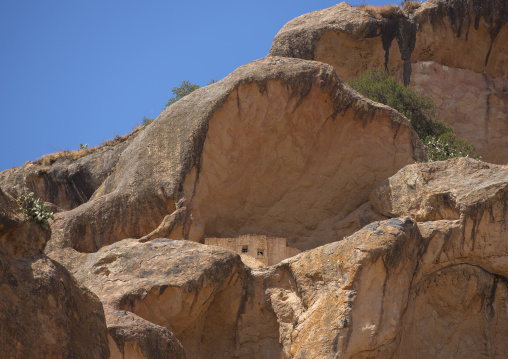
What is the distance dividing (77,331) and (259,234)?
35.8 ft

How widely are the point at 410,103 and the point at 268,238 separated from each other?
10.9 meters

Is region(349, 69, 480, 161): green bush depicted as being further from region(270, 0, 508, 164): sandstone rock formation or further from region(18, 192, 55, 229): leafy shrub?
region(18, 192, 55, 229): leafy shrub

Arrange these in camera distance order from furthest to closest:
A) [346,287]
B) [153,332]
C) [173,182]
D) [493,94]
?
1. [493,94]
2. [173,182]
3. [346,287]
4. [153,332]

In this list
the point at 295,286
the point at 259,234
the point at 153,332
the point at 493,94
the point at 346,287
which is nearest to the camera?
the point at 153,332

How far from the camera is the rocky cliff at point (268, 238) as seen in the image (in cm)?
1345

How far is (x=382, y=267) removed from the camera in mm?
16750

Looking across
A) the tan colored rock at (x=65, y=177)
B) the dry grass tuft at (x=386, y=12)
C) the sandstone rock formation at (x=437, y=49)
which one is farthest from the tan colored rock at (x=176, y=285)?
the dry grass tuft at (x=386, y=12)

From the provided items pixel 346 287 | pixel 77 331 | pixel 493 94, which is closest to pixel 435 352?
pixel 346 287

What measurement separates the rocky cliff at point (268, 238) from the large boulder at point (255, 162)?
4 cm

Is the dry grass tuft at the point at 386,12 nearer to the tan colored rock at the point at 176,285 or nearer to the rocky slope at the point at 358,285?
the rocky slope at the point at 358,285

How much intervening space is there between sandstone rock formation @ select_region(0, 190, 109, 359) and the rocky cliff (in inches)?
1.0

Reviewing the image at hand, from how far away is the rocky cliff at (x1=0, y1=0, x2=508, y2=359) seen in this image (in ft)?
44.1

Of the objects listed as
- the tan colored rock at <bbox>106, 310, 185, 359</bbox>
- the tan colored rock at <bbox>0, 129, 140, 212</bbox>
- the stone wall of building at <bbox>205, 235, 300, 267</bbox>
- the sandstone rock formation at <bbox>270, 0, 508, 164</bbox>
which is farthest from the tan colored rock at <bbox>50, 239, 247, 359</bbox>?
the sandstone rock formation at <bbox>270, 0, 508, 164</bbox>

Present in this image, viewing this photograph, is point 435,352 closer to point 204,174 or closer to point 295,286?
point 295,286
